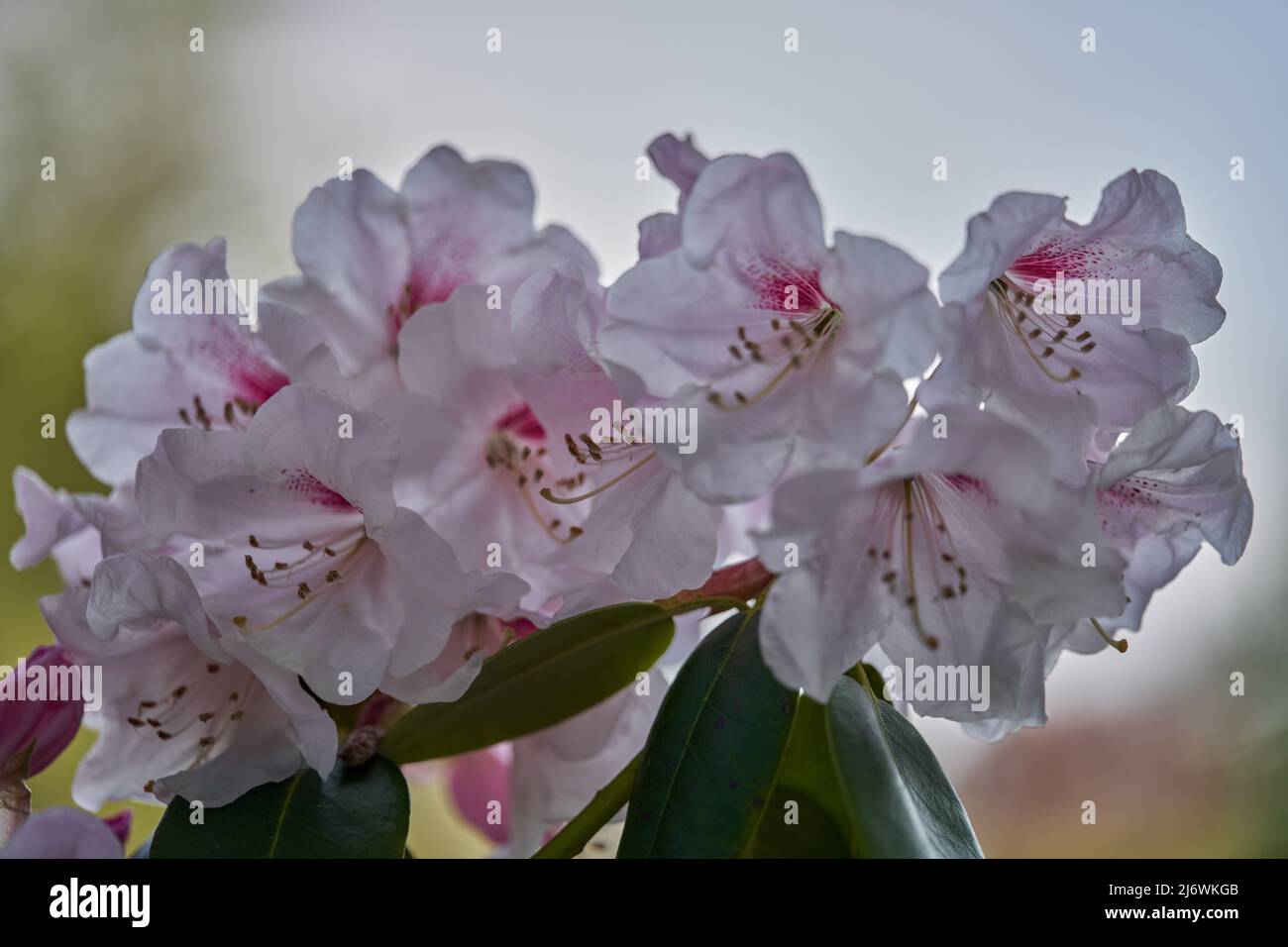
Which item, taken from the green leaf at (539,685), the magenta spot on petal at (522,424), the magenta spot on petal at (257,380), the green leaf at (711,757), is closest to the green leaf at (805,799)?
the green leaf at (711,757)

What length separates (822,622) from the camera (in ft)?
1.75

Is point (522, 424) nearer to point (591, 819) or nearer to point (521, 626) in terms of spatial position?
point (521, 626)

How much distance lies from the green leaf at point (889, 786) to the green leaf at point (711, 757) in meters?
0.04

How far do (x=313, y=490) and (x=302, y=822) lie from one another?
0.57 ft

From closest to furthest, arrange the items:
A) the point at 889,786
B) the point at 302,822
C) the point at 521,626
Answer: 1. the point at 889,786
2. the point at 302,822
3. the point at 521,626

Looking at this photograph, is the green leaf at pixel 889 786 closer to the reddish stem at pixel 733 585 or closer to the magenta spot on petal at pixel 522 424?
the reddish stem at pixel 733 585

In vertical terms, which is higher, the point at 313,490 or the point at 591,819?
the point at 313,490

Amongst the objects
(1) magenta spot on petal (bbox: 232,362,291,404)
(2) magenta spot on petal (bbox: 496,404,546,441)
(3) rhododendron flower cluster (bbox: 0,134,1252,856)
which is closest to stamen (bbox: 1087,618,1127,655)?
(3) rhododendron flower cluster (bbox: 0,134,1252,856)

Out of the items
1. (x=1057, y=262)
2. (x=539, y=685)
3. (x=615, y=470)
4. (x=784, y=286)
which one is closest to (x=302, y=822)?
(x=539, y=685)

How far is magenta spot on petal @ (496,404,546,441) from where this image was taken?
0.74m

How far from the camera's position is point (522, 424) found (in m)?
0.75

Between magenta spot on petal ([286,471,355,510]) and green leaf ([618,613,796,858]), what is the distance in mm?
216

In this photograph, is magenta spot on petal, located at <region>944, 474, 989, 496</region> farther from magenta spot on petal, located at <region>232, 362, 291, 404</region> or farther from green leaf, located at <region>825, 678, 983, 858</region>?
magenta spot on petal, located at <region>232, 362, 291, 404</region>
